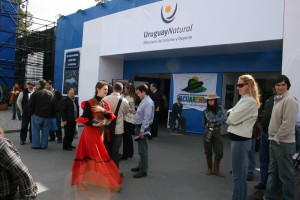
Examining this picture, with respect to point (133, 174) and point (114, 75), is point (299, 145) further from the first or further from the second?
point (114, 75)

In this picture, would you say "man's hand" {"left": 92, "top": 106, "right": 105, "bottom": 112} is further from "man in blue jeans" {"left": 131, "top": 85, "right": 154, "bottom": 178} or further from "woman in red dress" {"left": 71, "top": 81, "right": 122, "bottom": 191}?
"man in blue jeans" {"left": 131, "top": 85, "right": 154, "bottom": 178}

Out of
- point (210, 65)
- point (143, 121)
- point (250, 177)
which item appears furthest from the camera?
point (210, 65)

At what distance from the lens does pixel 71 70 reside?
51.8 ft

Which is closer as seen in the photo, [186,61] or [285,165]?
[285,165]

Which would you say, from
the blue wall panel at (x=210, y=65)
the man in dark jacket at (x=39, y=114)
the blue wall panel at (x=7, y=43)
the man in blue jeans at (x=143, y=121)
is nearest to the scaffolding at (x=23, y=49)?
the blue wall panel at (x=7, y=43)

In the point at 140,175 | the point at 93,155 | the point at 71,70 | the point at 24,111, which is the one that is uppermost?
the point at 71,70

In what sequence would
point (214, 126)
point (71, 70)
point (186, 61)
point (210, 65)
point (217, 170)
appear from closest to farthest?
point (214, 126)
point (217, 170)
point (210, 65)
point (186, 61)
point (71, 70)

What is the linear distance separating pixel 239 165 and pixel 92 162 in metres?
2.19

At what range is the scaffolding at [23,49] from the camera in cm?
1991

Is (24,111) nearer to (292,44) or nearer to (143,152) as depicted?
(143,152)

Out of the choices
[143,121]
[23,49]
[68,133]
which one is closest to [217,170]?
[143,121]

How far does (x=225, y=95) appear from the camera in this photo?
10.9 m

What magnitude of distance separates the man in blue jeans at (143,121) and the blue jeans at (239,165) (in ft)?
5.96

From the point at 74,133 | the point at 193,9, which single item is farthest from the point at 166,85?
the point at 74,133
